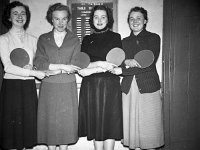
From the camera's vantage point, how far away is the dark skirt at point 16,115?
2.88m

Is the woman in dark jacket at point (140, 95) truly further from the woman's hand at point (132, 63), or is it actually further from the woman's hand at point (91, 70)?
the woman's hand at point (91, 70)

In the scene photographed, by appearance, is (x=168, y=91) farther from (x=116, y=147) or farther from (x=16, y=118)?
(x=16, y=118)

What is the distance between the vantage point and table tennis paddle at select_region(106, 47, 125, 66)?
2.85 m

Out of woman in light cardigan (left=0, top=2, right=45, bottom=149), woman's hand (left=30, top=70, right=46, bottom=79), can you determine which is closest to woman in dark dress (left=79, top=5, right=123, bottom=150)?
woman's hand (left=30, top=70, right=46, bottom=79)

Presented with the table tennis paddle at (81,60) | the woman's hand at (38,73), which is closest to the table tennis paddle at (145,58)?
the table tennis paddle at (81,60)

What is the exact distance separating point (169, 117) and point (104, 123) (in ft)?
4.67

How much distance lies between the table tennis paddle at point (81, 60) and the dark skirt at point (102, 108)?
227 mm

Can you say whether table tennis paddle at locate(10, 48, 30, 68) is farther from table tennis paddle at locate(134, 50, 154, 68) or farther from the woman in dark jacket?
table tennis paddle at locate(134, 50, 154, 68)

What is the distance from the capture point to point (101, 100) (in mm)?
2889

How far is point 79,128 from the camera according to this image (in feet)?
9.75

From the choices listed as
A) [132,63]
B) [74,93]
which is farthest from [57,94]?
[132,63]

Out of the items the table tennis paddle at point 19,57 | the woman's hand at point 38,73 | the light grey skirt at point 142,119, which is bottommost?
the light grey skirt at point 142,119

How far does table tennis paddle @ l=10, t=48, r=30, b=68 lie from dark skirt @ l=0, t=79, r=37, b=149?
258 mm

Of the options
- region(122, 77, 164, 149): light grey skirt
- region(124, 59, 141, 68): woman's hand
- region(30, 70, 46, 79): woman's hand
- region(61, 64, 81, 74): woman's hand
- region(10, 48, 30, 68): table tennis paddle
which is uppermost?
region(10, 48, 30, 68): table tennis paddle
